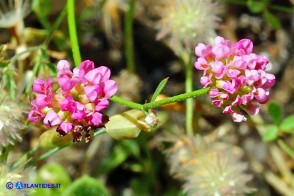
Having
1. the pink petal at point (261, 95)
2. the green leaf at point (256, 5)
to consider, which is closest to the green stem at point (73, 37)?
the pink petal at point (261, 95)

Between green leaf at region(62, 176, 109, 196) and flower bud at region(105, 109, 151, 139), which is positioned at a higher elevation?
flower bud at region(105, 109, 151, 139)

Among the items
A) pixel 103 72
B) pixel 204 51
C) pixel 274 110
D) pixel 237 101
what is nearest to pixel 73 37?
pixel 103 72

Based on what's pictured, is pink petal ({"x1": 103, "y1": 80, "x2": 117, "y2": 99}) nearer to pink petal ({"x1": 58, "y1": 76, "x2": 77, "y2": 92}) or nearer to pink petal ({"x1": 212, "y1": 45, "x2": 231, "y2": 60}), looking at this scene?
pink petal ({"x1": 58, "y1": 76, "x2": 77, "y2": 92})

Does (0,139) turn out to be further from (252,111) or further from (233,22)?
(233,22)

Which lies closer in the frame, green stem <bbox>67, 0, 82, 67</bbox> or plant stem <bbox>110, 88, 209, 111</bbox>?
plant stem <bbox>110, 88, 209, 111</bbox>

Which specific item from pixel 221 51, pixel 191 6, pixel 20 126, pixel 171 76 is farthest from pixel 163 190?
pixel 221 51

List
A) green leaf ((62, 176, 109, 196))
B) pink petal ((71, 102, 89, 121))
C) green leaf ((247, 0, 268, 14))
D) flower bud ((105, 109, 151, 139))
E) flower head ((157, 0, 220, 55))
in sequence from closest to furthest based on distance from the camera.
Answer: pink petal ((71, 102, 89, 121)) < flower bud ((105, 109, 151, 139)) < green leaf ((62, 176, 109, 196)) < flower head ((157, 0, 220, 55)) < green leaf ((247, 0, 268, 14))

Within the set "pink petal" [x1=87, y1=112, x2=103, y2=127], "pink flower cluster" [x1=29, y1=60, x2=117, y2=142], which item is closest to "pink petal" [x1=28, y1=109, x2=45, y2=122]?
"pink flower cluster" [x1=29, y1=60, x2=117, y2=142]
